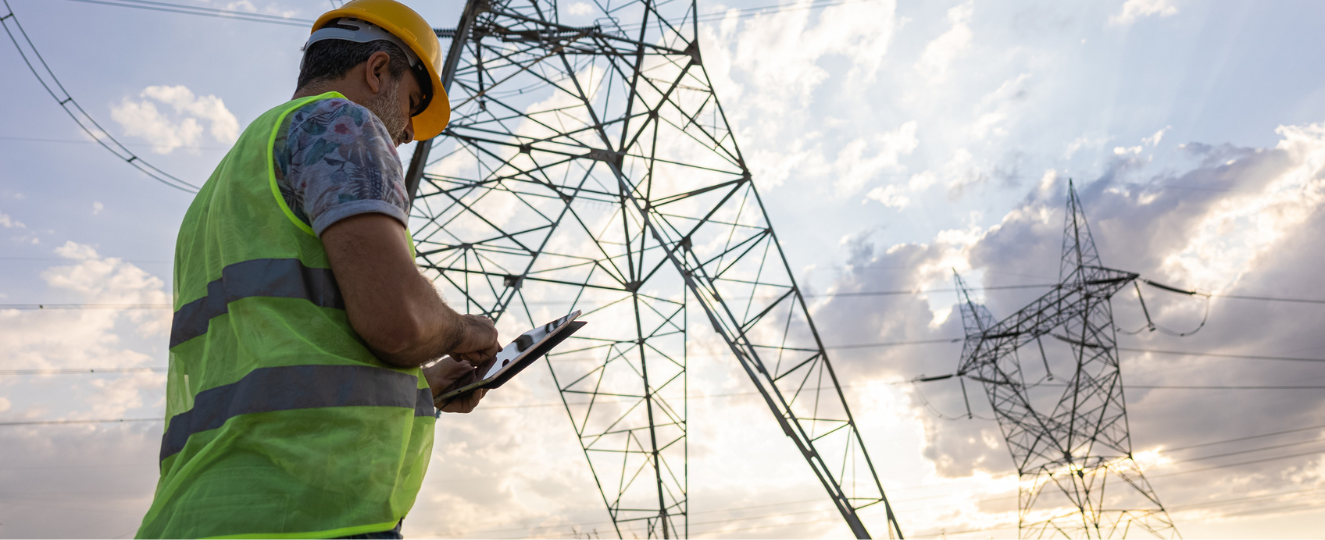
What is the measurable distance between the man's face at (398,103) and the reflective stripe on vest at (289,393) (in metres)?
0.60

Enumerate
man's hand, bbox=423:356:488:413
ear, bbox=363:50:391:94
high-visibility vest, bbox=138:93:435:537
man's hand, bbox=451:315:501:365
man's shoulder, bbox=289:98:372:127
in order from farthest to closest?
man's hand, bbox=423:356:488:413 → ear, bbox=363:50:391:94 → man's hand, bbox=451:315:501:365 → man's shoulder, bbox=289:98:372:127 → high-visibility vest, bbox=138:93:435:537

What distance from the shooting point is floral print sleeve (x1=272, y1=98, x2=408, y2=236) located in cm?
102

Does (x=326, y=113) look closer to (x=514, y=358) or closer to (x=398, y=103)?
(x=398, y=103)

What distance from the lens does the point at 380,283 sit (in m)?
1.03

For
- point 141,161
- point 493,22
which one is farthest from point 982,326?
point 141,161

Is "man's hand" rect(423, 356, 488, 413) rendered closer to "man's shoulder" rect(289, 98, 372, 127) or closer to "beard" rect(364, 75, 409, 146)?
"beard" rect(364, 75, 409, 146)

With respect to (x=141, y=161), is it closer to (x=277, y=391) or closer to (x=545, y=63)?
(x=545, y=63)

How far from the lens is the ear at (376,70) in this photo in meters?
1.40

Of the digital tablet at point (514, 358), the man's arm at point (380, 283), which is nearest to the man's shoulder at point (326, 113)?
the man's arm at point (380, 283)

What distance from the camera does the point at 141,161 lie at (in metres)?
9.81

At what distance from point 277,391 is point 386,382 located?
0.15m

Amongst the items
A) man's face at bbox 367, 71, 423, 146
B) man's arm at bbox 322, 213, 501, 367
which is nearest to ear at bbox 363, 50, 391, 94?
man's face at bbox 367, 71, 423, 146

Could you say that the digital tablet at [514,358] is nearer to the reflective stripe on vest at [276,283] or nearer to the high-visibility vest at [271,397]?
the high-visibility vest at [271,397]

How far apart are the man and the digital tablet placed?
181mm
